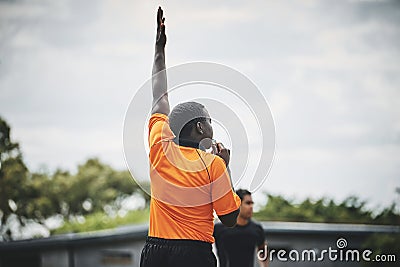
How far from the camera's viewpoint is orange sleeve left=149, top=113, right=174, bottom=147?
198cm

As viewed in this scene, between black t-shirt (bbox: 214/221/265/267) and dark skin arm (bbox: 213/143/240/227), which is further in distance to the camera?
black t-shirt (bbox: 214/221/265/267)

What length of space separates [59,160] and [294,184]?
490 cm

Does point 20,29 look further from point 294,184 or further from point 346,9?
point 294,184

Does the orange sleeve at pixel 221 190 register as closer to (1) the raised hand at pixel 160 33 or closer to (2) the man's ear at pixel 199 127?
(2) the man's ear at pixel 199 127

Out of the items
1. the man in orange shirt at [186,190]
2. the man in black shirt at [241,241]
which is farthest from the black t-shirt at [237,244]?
the man in orange shirt at [186,190]

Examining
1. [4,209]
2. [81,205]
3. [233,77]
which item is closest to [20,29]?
[4,209]

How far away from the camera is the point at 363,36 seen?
6988 millimetres

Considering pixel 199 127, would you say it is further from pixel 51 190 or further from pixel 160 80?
pixel 51 190

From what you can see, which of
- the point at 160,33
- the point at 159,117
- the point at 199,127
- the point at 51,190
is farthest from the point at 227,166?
the point at 51,190

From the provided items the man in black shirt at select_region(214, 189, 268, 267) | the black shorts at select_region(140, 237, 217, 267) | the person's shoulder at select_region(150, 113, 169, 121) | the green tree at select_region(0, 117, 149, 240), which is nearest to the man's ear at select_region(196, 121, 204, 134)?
the person's shoulder at select_region(150, 113, 169, 121)

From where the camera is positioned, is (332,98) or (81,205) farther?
(81,205)

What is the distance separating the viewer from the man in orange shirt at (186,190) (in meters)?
1.92

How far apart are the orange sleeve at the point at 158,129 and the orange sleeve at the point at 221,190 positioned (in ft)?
0.58

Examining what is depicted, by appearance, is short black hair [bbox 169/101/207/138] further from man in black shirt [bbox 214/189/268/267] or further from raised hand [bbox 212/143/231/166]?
man in black shirt [bbox 214/189/268/267]
